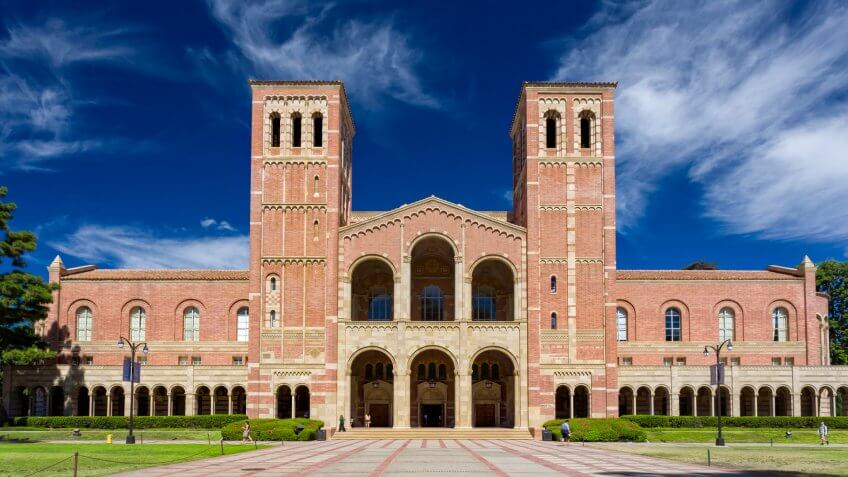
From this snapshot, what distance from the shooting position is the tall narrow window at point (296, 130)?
6462cm

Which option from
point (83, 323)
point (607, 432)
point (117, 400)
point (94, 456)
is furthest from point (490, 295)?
point (94, 456)

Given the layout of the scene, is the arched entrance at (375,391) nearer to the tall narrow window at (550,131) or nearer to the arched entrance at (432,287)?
the arched entrance at (432,287)

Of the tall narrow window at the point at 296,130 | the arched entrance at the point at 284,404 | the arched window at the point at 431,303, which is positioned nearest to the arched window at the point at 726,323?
the arched window at the point at 431,303

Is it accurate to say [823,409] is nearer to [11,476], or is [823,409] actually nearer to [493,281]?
[493,281]

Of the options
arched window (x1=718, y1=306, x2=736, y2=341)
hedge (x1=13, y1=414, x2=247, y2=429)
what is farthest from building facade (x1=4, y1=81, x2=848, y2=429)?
hedge (x1=13, y1=414, x2=247, y2=429)

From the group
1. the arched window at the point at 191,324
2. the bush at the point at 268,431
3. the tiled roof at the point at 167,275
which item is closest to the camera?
the bush at the point at 268,431

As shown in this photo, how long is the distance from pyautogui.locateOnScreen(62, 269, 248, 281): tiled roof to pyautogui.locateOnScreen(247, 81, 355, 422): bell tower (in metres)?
9.86

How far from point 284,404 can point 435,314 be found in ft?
45.0

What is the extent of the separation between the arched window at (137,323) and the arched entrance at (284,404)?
50.5ft

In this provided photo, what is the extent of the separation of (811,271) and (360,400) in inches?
1520

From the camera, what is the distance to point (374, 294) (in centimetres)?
6862

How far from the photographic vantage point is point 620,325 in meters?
70.9

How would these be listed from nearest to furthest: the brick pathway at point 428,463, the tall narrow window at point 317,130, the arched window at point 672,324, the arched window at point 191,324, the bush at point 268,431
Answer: the brick pathway at point 428,463, the bush at point 268,431, the tall narrow window at point 317,130, the arched window at point 191,324, the arched window at point 672,324

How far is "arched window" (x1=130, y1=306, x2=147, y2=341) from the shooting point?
7056 centimetres
